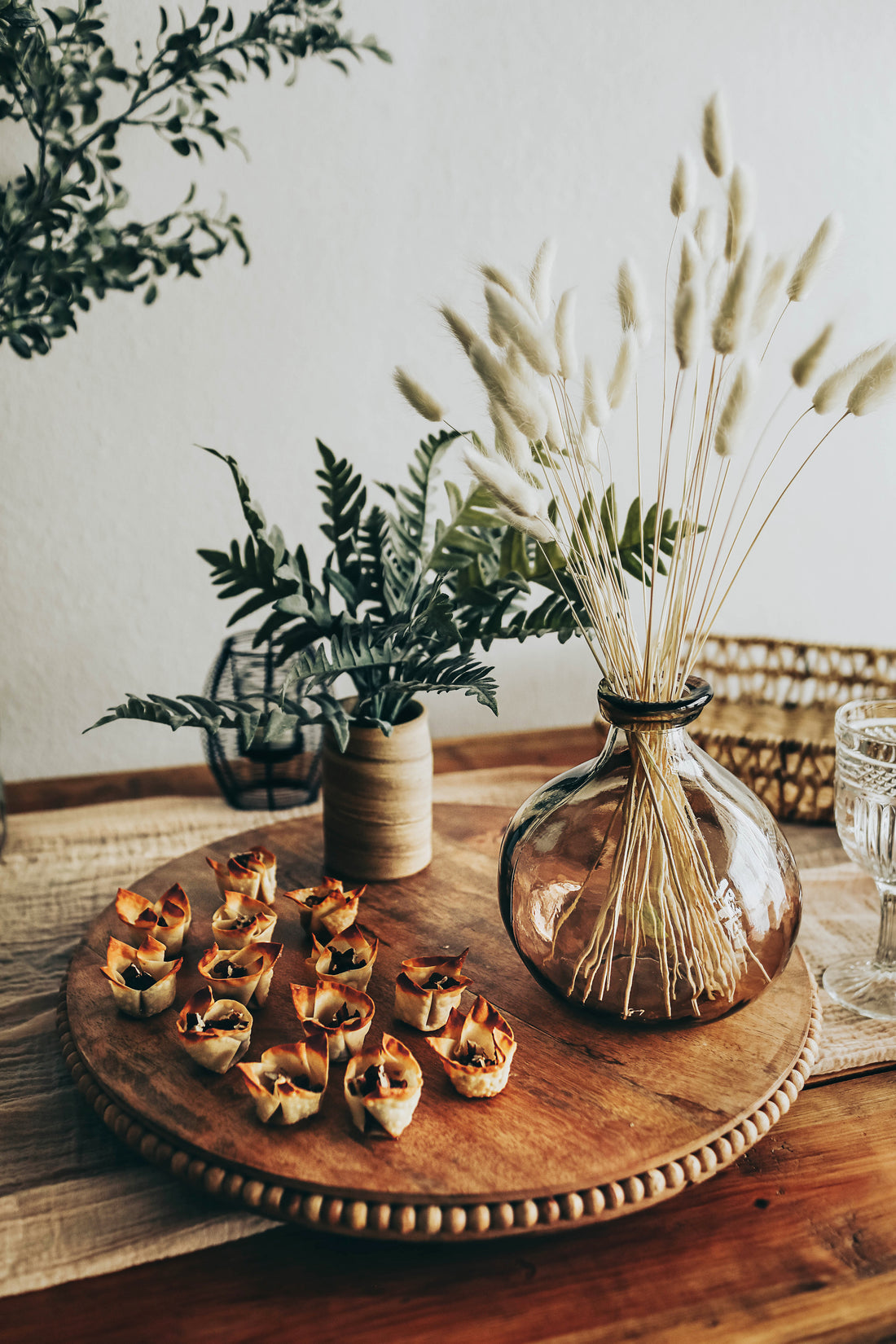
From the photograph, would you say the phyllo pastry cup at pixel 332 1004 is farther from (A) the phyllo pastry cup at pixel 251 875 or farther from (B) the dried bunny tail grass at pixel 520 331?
(B) the dried bunny tail grass at pixel 520 331

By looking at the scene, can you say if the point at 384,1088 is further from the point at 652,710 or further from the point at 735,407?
the point at 735,407

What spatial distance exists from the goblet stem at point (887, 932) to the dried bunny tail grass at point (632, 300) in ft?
1.68

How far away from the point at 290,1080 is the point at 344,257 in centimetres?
114

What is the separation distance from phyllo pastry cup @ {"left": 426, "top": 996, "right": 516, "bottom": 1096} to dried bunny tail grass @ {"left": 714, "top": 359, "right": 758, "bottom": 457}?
0.39m

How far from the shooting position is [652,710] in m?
0.63

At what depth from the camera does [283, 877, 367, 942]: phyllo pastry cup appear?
0.77 m

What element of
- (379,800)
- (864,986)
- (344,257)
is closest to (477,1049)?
(379,800)

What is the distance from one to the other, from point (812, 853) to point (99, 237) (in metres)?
1.07

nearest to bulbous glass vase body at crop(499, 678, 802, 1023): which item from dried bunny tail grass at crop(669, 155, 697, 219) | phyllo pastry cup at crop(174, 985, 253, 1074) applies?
phyllo pastry cup at crop(174, 985, 253, 1074)

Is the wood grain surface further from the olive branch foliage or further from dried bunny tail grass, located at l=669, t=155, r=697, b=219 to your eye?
dried bunny tail grass, located at l=669, t=155, r=697, b=219

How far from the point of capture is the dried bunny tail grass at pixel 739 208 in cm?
56

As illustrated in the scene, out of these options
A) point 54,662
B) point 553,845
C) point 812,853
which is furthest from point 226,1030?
point 54,662

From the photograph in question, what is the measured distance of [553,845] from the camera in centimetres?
69

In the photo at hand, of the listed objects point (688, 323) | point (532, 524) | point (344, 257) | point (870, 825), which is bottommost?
point (870, 825)
